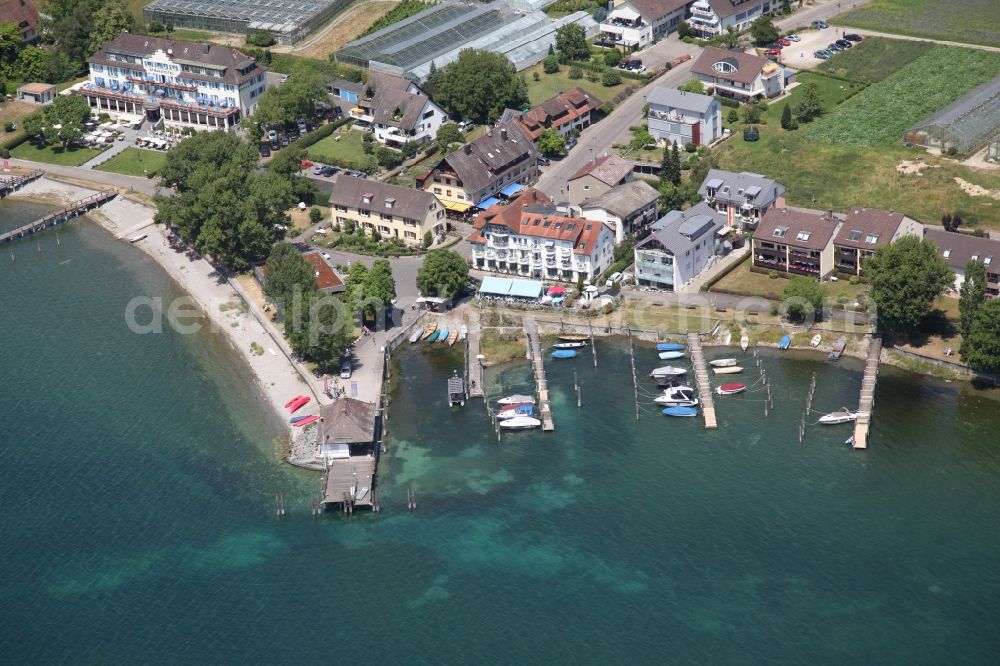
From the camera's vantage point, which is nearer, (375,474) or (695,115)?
(375,474)

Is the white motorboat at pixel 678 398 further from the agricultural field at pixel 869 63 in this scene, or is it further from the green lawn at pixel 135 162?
the green lawn at pixel 135 162

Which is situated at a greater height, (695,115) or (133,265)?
(695,115)

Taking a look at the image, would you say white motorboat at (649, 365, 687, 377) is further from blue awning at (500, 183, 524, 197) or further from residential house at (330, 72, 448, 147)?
residential house at (330, 72, 448, 147)

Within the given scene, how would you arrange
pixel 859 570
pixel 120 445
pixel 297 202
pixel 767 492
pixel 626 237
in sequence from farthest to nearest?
pixel 297 202
pixel 626 237
pixel 120 445
pixel 767 492
pixel 859 570

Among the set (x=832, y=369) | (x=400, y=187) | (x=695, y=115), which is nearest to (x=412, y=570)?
(x=832, y=369)

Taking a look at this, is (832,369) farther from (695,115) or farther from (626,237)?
(695,115)

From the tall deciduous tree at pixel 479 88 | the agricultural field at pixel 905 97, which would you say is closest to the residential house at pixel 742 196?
the agricultural field at pixel 905 97
